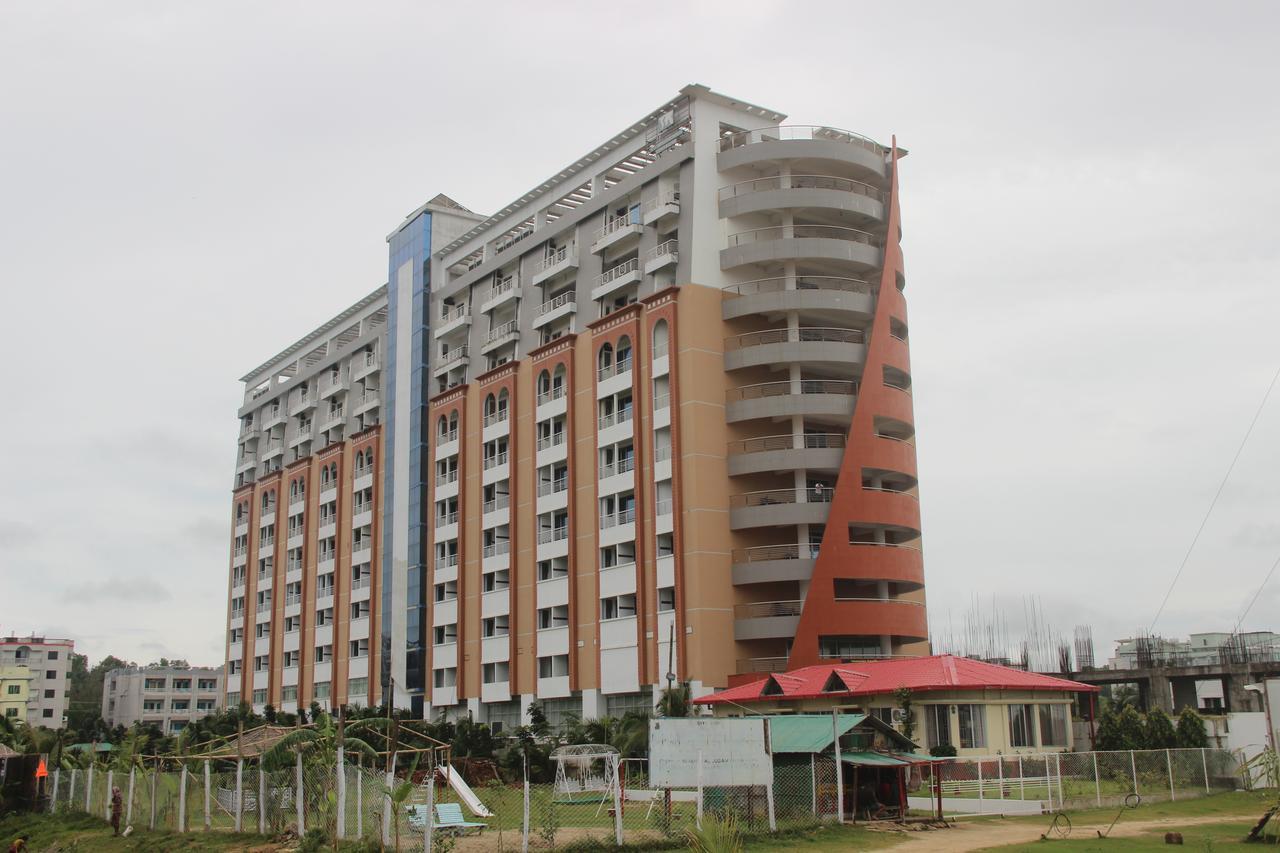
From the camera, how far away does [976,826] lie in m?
35.8

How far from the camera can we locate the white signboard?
1185 inches

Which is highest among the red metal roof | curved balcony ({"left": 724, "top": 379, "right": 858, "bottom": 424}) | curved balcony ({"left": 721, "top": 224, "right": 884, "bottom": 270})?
curved balcony ({"left": 721, "top": 224, "right": 884, "bottom": 270})

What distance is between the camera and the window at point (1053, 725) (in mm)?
51250

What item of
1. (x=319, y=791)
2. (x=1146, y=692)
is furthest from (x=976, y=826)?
(x=1146, y=692)

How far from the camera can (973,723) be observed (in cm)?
4944

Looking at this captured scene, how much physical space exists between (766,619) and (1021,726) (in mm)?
16773

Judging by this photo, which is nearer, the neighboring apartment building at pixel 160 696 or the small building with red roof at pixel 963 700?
the small building with red roof at pixel 963 700

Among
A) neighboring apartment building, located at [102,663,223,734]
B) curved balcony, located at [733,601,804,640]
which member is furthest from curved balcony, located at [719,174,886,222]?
neighboring apartment building, located at [102,663,223,734]

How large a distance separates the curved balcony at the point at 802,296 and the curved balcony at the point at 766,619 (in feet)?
53.0

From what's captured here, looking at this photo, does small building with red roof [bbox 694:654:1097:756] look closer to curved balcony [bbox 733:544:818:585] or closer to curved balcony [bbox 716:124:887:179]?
curved balcony [bbox 733:544:818:585]

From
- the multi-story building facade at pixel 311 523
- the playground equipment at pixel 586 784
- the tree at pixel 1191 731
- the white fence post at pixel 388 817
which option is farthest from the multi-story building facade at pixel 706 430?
the white fence post at pixel 388 817

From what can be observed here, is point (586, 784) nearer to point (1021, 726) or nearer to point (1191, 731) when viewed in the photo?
point (1021, 726)

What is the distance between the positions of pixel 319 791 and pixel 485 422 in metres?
53.3

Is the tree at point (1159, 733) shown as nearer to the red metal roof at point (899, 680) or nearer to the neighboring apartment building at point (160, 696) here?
the red metal roof at point (899, 680)
